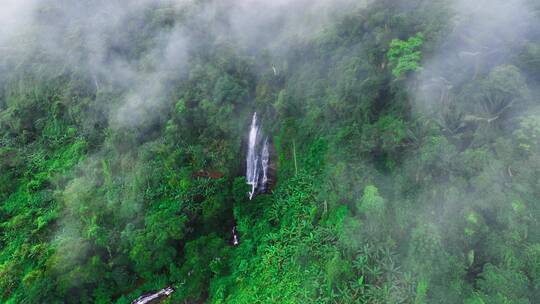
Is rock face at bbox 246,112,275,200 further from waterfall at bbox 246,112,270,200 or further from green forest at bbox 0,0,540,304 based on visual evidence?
green forest at bbox 0,0,540,304

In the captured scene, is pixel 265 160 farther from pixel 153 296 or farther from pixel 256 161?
pixel 153 296

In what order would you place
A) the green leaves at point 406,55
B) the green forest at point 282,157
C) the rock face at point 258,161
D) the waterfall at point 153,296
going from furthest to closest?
the rock face at point 258,161 → the waterfall at point 153,296 → the green leaves at point 406,55 → the green forest at point 282,157

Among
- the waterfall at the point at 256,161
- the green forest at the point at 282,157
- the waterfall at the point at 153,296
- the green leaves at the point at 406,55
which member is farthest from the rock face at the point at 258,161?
the green leaves at the point at 406,55

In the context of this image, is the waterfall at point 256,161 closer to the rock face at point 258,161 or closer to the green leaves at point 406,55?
the rock face at point 258,161

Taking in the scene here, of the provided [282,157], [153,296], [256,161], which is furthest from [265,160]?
[153,296]

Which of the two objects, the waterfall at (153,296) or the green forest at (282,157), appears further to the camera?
the waterfall at (153,296)

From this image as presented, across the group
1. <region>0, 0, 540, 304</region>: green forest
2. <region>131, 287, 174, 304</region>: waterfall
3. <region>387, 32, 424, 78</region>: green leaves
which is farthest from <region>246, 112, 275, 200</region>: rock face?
<region>387, 32, 424, 78</region>: green leaves
